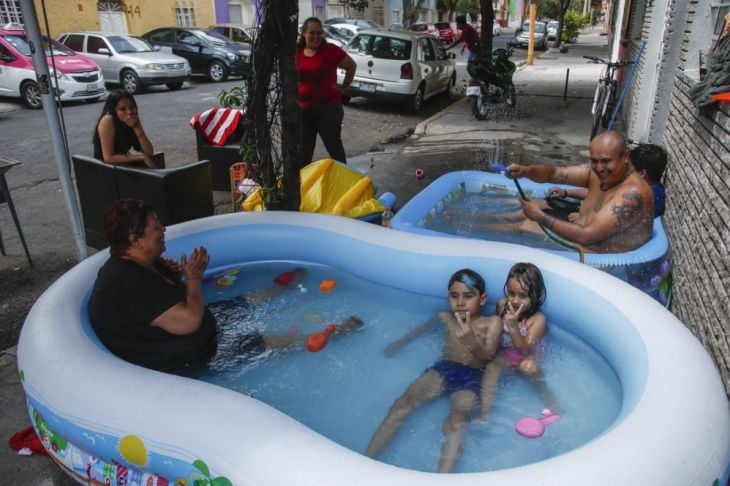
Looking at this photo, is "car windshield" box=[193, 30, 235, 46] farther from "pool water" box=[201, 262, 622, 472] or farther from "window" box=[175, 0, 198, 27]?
"pool water" box=[201, 262, 622, 472]

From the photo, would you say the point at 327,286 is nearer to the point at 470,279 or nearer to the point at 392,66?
the point at 470,279

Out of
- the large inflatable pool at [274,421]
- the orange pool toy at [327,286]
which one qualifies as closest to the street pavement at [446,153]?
the large inflatable pool at [274,421]

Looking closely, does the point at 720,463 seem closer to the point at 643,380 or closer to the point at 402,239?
the point at 643,380

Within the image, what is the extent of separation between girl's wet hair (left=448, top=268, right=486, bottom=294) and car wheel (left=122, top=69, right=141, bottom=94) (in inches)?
488

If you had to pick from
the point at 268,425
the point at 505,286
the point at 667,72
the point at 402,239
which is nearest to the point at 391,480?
the point at 268,425

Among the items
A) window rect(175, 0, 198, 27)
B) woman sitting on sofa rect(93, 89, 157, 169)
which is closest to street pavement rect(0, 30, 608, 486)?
woman sitting on sofa rect(93, 89, 157, 169)

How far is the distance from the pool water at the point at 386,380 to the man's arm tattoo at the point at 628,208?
0.79m

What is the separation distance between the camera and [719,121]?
3215mm

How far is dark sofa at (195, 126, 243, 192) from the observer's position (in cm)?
619

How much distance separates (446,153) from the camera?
8.10m

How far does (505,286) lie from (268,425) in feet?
6.45

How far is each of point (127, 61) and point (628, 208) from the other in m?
13.0

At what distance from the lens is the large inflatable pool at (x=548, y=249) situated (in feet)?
12.0

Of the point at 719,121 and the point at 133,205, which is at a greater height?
the point at 719,121
